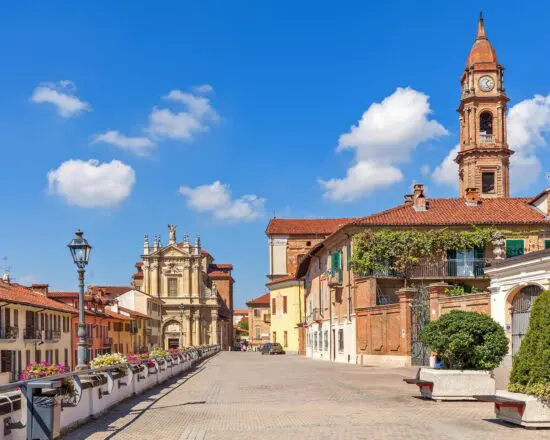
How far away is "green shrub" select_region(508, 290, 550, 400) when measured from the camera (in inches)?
488

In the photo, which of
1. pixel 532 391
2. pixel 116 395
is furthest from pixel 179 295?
pixel 532 391

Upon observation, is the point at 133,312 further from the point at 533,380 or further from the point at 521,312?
the point at 533,380

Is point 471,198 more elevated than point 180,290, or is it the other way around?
point 471,198

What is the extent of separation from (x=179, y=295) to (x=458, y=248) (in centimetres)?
6318

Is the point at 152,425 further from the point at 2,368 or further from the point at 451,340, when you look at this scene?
the point at 2,368

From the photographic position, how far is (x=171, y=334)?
99125mm

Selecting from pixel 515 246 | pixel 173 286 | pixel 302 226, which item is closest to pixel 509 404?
pixel 515 246

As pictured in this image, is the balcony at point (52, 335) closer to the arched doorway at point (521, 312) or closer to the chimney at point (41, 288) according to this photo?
the chimney at point (41, 288)

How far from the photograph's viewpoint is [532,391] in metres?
12.5

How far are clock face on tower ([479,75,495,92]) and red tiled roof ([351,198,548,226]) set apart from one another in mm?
17371

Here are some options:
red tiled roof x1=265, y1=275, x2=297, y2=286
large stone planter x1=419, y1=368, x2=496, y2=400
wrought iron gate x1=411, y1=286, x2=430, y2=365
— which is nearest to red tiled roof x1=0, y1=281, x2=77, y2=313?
wrought iron gate x1=411, y1=286, x2=430, y2=365

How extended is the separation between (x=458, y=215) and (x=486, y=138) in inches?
723

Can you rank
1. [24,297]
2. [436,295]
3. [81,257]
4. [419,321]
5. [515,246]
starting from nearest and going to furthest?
[81,257], [436,295], [419,321], [515,246], [24,297]

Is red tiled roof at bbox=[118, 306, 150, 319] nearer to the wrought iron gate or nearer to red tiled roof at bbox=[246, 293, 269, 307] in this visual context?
red tiled roof at bbox=[246, 293, 269, 307]
